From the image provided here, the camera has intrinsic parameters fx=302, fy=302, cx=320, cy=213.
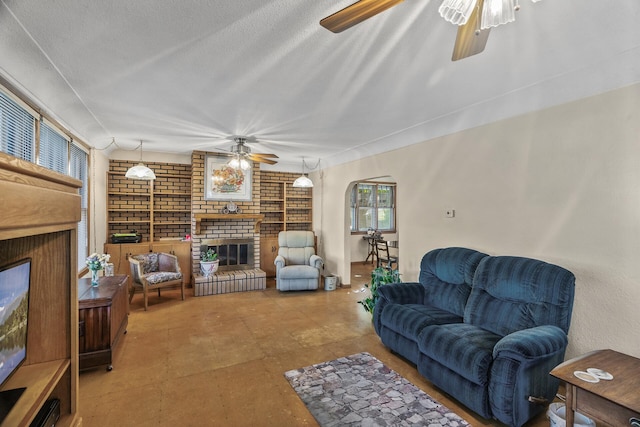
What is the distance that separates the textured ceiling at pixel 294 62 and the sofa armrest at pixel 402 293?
1.85m

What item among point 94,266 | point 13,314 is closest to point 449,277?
point 13,314

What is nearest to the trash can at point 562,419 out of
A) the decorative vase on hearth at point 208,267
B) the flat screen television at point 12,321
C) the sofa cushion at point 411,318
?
the sofa cushion at point 411,318

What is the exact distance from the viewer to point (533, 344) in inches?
76.5

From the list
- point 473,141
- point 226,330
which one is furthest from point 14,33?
point 473,141

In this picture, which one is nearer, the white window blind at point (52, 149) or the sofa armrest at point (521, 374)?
the sofa armrest at point (521, 374)

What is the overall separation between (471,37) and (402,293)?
2.42 meters

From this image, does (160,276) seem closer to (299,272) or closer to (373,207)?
(299,272)

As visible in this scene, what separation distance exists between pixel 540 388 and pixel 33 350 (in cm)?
288

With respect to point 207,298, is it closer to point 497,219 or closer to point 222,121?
point 222,121

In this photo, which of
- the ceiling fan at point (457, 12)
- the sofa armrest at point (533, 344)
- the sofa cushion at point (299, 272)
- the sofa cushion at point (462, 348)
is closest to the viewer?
the ceiling fan at point (457, 12)

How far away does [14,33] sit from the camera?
1.78 metres

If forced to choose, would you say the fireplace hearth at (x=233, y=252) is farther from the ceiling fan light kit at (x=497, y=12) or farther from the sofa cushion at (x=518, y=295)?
the ceiling fan light kit at (x=497, y=12)

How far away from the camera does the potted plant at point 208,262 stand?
5.21 m

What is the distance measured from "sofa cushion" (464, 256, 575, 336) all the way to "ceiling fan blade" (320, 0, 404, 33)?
2.24 m
